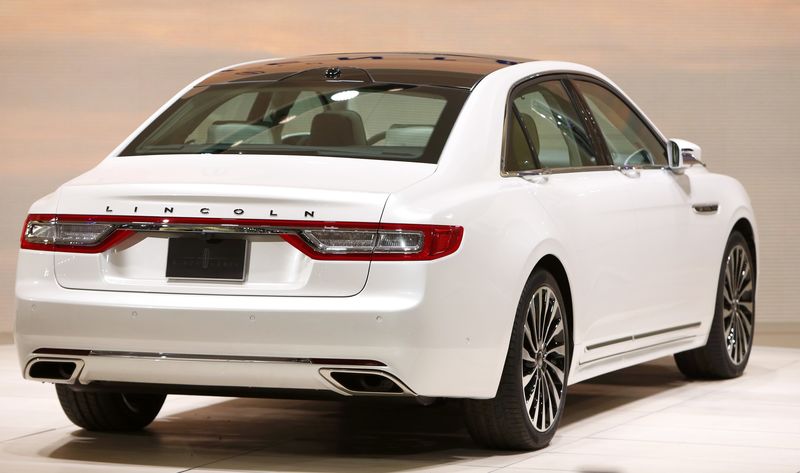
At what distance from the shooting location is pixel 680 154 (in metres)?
7.66

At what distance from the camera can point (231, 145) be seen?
5.93 m

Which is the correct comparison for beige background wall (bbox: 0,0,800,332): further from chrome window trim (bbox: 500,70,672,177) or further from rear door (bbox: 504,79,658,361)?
rear door (bbox: 504,79,658,361)

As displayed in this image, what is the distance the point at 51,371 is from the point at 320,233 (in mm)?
1165

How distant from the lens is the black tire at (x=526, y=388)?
18.8 ft

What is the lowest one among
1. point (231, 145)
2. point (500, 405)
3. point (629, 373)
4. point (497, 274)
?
point (629, 373)

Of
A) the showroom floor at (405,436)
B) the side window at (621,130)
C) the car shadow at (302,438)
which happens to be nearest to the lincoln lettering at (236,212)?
the car shadow at (302,438)

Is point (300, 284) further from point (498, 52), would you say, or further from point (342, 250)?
point (498, 52)

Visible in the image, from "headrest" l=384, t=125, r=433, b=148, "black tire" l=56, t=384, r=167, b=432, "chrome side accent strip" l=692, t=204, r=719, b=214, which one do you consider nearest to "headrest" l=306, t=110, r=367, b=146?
"headrest" l=384, t=125, r=433, b=148

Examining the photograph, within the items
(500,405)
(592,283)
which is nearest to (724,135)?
(592,283)

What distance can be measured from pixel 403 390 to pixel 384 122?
1.21 m

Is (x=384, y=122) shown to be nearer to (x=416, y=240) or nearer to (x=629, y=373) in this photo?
(x=416, y=240)

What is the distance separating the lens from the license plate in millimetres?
5285

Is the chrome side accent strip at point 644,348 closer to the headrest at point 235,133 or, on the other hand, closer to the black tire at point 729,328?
the black tire at point 729,328

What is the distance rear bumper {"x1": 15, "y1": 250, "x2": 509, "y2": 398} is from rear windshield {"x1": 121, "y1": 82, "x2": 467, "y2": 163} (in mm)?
630
